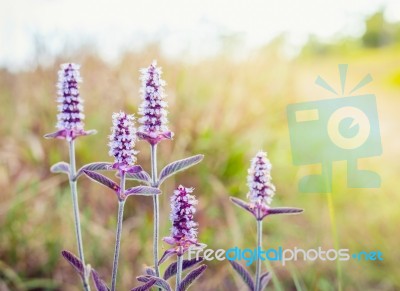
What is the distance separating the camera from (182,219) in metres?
0.55

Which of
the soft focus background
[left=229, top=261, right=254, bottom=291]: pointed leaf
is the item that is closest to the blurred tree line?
the soft focus background

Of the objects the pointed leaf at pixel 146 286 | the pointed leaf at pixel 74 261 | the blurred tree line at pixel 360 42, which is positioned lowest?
the pointed leaf at pixel 146 286

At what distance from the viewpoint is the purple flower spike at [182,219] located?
0.54 metres

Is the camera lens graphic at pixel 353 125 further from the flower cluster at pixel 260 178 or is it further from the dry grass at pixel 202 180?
the flower cluster at pixel 260 178

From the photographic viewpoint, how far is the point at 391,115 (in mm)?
1721

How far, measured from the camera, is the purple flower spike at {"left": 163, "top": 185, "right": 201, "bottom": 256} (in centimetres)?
54

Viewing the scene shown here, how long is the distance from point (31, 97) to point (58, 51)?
8.3 inches

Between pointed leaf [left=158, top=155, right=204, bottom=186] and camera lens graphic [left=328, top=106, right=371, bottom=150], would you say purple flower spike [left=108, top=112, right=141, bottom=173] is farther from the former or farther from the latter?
camera lens graphic [left=328, top=106, right=371, bottom=150]

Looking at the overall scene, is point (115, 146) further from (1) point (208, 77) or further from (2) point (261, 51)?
(2) point (261, 51)

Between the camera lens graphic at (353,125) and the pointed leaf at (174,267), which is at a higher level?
the camera lens graphic at (353,125)

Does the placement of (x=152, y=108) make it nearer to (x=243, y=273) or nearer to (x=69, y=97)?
(x=69, y=97)

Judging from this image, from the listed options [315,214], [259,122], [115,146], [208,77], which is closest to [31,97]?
[208,77]

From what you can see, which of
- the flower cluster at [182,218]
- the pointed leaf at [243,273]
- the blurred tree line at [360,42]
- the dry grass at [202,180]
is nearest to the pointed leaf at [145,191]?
the flower cluster at [182,218]

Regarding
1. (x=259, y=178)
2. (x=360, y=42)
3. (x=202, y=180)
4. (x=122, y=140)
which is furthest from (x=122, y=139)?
(x=360, y=42)
